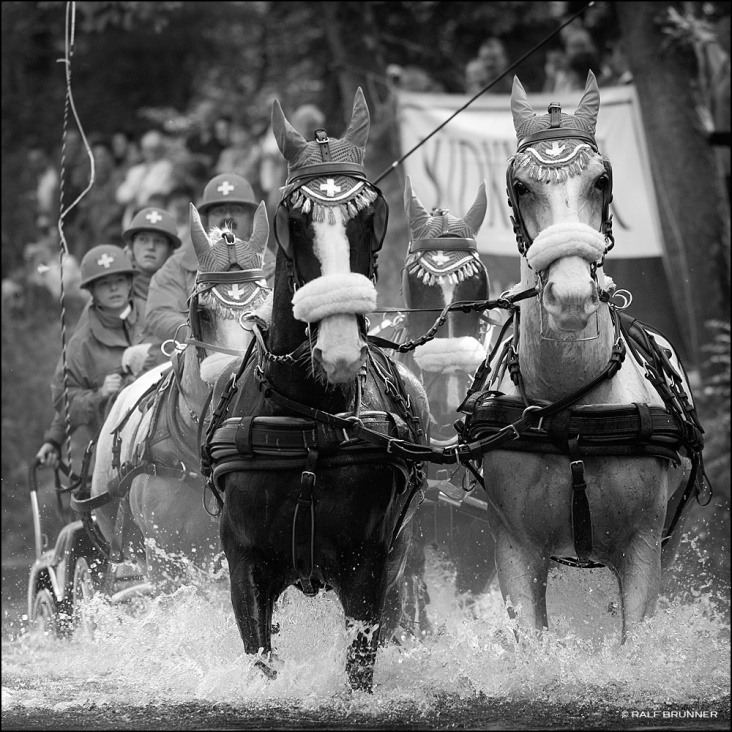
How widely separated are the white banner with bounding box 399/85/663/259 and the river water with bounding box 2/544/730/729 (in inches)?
262

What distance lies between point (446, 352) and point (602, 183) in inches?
78.7

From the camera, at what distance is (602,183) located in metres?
6.02

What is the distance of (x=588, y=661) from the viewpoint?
6.17 metres

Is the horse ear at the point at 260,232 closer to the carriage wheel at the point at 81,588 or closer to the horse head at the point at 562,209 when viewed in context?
the horse head at the point at 562,209

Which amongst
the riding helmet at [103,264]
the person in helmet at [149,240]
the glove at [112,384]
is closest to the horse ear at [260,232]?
the glove at [112,384]

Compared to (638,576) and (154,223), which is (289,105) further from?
(638,576)

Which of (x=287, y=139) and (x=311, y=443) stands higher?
(x=287, y=139)

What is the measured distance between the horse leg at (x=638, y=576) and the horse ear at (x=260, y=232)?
2678 mm

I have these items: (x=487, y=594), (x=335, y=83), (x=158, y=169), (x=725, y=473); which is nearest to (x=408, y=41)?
(x=335, y=83)

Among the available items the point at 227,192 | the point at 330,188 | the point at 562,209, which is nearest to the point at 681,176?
the point at 227,192

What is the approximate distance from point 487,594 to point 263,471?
360 centimetres

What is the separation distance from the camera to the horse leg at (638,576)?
6.13m

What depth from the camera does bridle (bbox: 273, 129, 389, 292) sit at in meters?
5.62

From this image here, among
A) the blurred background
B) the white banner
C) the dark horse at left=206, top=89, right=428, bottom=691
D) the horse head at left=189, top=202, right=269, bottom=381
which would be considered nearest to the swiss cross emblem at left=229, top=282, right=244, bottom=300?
the horse head at left=189, top=202, right=269, bottom=381
